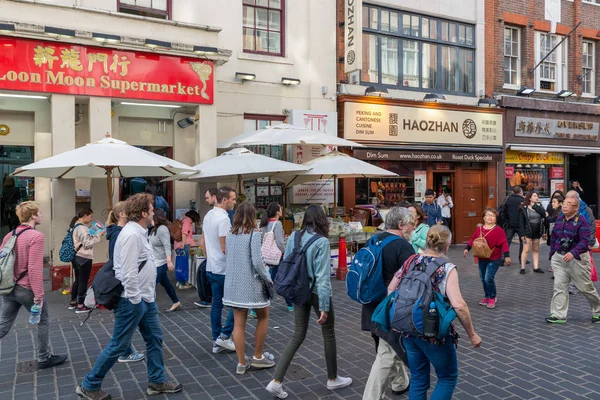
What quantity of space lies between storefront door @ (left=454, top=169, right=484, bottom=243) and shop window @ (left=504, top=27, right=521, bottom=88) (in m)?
3.71

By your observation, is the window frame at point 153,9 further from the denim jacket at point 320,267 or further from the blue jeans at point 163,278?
the denim jacket at point 320,267

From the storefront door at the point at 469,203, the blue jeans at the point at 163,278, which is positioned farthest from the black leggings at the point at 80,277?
the storefront door at the point at 469,203

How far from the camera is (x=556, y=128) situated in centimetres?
1825

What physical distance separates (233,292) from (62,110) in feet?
21.9

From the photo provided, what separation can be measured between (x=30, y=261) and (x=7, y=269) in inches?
9.6

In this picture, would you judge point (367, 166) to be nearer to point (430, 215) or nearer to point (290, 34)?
point (430, 215)

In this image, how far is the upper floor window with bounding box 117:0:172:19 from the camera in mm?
11375

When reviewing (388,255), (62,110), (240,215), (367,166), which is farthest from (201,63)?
(388,255)

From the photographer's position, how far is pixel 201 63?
35.9ft

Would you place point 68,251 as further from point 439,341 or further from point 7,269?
point 439,341

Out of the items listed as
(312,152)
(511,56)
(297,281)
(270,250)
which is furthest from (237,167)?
(511,56)

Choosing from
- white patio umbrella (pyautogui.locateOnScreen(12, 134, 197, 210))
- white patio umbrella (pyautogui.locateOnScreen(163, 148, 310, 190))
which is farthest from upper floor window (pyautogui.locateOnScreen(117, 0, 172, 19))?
white patio umbrella (pyautogui.locateOnScreen(12, 134, 197, 210))

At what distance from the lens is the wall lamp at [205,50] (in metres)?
10.8

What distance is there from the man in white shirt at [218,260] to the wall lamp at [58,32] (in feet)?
18.9
